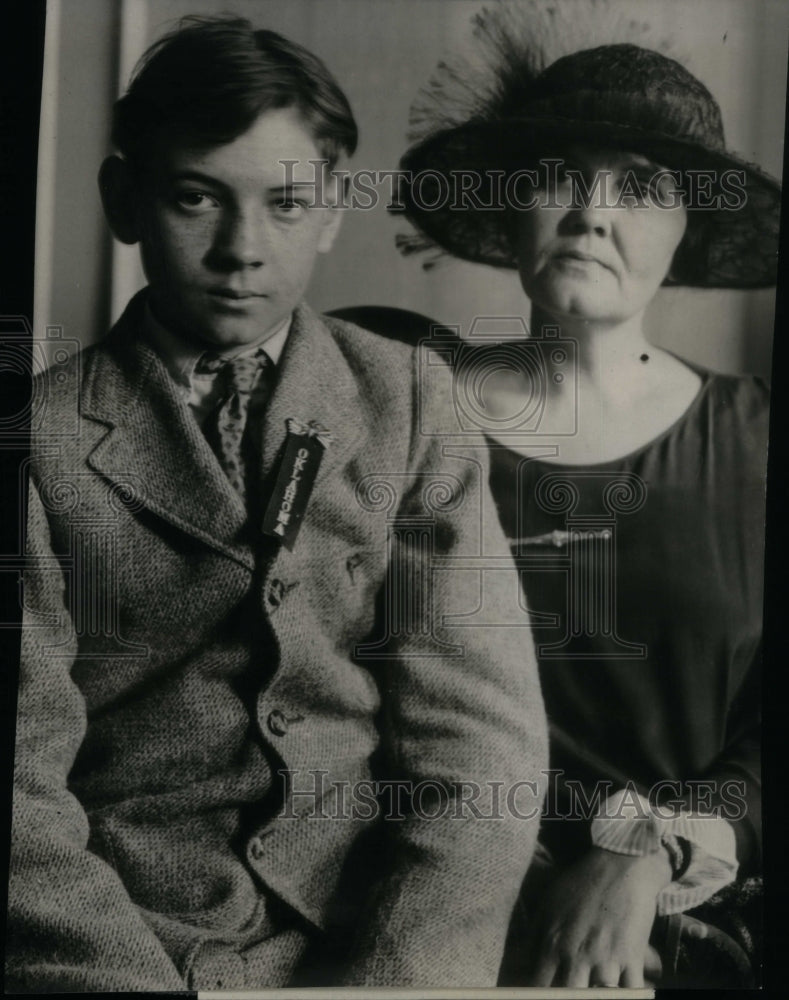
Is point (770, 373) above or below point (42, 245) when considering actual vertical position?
below

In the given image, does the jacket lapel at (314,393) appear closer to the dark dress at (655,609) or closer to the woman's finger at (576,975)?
the dark dress at (655,609)

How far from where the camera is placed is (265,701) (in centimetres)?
145

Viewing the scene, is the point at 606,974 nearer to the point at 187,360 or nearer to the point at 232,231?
the point at 187,360

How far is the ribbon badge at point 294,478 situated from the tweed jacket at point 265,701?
15mm

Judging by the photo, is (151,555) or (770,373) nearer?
(151,555)

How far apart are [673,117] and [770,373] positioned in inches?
15.1

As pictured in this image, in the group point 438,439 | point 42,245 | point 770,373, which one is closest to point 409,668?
point 438,439

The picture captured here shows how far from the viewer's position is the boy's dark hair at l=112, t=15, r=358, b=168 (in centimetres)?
148

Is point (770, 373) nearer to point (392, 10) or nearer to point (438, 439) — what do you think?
point (438, 439)

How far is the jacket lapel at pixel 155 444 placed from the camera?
1464 mm

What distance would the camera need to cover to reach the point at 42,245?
1.52 m

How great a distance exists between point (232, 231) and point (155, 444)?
0.30 metres

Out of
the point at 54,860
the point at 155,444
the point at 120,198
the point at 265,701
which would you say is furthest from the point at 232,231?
the point at 54,860

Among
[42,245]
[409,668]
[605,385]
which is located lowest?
[409,668]
